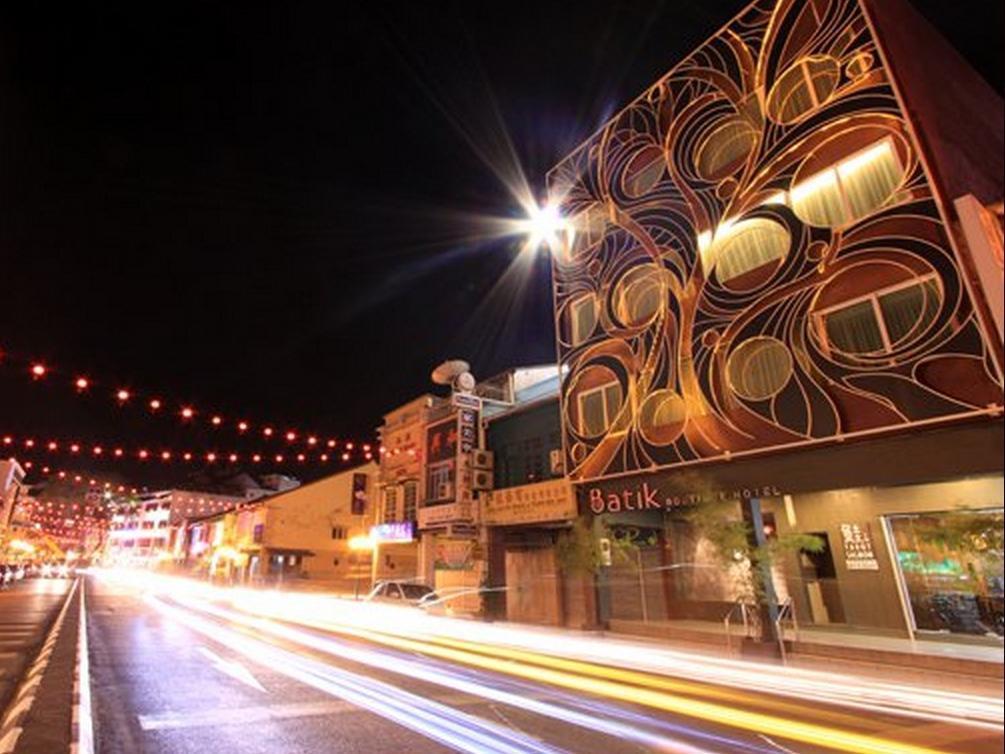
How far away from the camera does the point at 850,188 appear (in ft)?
42.7

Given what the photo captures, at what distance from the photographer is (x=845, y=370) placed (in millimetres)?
12789

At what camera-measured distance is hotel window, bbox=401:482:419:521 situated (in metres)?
32.3

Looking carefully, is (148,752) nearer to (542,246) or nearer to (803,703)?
(803,703)

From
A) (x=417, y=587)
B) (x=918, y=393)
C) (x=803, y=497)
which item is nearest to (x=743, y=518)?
(x=803, y=497)

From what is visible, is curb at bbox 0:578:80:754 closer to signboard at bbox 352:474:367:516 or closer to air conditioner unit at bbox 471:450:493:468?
air conditioner unit at bbox 471:450:493:468

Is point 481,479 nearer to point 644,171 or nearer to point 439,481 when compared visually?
point 439,481

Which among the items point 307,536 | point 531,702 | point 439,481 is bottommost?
point 531,702

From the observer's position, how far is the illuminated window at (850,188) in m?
12.4

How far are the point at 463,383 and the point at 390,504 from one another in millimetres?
10166

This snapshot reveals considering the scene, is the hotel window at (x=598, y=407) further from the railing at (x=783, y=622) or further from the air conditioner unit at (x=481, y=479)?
the railing at (x=783, y=622)

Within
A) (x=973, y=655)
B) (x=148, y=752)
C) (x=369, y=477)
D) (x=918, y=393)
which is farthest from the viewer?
(x=369, y=477)

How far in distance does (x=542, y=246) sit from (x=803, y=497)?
1336cm

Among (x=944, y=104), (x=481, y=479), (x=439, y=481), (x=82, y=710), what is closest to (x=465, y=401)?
(x=481, y=479)

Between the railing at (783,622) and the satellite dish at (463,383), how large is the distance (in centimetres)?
1787
